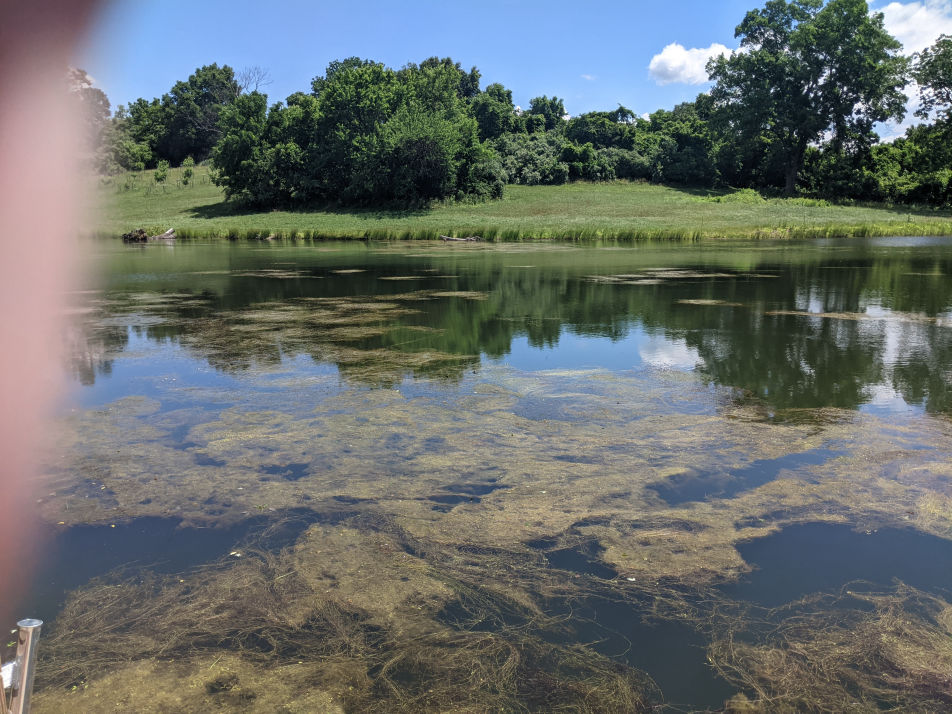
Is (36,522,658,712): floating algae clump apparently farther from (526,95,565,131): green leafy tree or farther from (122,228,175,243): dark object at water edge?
(526,95,565,131): green leafy tree

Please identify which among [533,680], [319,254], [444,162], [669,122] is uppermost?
[669,122]

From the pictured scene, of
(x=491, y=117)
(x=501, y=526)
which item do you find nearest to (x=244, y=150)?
(x=491, y=117)

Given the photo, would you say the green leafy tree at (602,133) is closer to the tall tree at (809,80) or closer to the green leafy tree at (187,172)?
the tall tree at (809,80)

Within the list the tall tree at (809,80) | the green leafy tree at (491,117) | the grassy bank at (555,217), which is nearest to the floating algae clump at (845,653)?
the grassy bank at (555,217)

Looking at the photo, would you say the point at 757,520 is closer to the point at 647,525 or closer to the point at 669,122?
the point at 647,525

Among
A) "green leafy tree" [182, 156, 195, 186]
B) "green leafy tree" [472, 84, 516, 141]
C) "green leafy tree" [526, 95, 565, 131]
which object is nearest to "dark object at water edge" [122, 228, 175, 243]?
"green leafy tree" [182, 156, 195, 186]

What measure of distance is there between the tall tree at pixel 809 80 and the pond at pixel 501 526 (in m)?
51.3

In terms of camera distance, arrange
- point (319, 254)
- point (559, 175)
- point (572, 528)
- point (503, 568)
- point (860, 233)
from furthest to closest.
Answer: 1. point (559, 175)
2. point (860, 233)
3. point (319, 254)
4. point (572, 528)
5. point (503, 568)

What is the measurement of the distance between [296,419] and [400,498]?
1845 millimetres

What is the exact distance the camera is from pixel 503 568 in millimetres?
3283

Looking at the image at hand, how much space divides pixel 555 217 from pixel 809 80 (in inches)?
1115

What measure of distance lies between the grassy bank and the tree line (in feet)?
8.85

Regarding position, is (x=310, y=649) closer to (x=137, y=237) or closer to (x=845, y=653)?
(x=845, y=653)

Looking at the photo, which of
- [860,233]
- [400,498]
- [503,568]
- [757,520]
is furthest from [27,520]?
[860,233]
